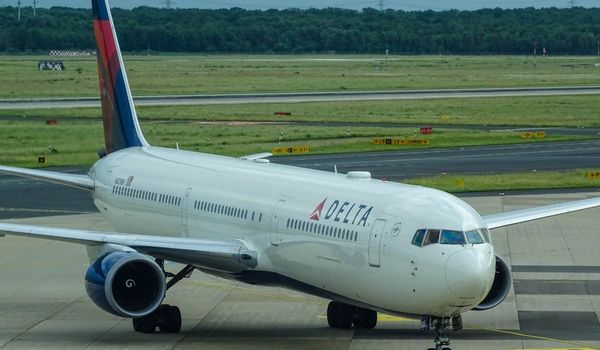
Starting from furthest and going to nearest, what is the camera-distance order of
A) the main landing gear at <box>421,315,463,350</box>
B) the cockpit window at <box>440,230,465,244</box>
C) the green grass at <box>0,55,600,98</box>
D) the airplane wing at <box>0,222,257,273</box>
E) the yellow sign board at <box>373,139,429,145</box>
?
the green grass at <box>0,55,600,98</box>
the yellow sign board at <box>373,139,429,145</box>
the airplane wing at <box>0,222,257,273</box>
the main landing gear at <box>421,315,463,350</box>
the cockpit window at <box>440,230,465,244</box>

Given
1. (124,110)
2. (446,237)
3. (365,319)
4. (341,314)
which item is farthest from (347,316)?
(124,110)

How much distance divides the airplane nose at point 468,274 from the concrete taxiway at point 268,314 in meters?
4.19

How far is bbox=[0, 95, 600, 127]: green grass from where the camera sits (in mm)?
101688

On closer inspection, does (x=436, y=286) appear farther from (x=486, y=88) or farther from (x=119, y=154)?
(x=486, y=88)

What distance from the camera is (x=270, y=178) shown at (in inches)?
1217

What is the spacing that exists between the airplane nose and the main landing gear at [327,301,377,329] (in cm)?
644

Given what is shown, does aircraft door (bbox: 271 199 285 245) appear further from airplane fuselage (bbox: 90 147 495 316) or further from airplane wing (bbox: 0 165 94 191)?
airplane wing (bbox: 0 165 94 191)

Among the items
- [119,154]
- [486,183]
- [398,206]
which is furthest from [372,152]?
[398,206]

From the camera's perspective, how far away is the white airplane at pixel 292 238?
2462 cm

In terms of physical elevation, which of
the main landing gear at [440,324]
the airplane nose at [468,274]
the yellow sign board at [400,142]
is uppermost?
the airplane nose at [468,274]

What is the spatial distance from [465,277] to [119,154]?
1680 cm

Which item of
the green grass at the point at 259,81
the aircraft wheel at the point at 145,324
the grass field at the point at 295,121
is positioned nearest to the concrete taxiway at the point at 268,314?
the aircraft wheel at the point at 145,324

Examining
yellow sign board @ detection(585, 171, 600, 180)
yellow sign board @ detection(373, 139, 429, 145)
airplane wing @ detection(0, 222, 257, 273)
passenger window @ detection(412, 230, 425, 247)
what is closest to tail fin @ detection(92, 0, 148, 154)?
airplane wing @ detection(0, 222, 257, 273)

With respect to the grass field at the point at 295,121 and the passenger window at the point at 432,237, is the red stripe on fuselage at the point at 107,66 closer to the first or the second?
the passenger window at the point at 432,237
